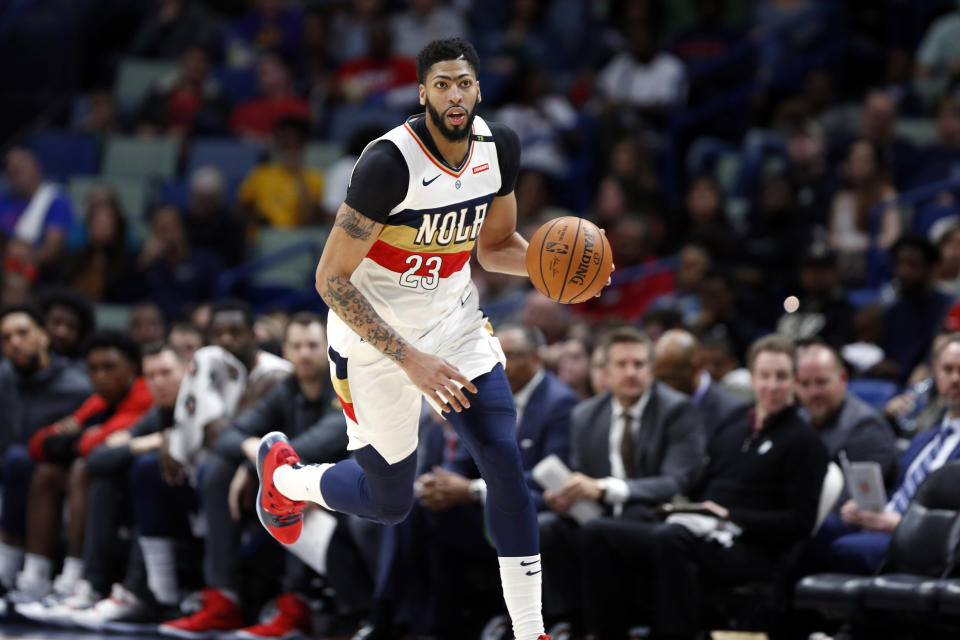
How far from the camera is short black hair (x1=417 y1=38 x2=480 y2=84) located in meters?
5.32

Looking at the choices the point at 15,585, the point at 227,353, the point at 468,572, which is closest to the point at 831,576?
the point at 468,572

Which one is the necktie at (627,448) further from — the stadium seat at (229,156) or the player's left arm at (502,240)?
the stadium seat at (229,156)

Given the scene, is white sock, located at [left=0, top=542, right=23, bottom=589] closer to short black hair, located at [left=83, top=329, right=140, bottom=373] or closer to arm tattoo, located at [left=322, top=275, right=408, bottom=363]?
short black hair, located at [left=83, top=329, right=140, bottom=373]

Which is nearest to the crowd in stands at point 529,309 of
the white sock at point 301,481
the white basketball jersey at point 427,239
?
the white sock at point 301,481

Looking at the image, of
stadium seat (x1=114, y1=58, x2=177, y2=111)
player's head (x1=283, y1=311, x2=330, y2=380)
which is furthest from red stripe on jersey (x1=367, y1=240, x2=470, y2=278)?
stadium seat (x1=114, y1=58, x2=177, y2=111)

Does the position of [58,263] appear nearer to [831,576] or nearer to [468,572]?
[468,572]

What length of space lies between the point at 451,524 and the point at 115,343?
2.99m

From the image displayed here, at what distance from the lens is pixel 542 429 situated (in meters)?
7.64

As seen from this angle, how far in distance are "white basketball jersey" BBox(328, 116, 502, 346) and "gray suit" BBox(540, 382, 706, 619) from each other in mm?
1919

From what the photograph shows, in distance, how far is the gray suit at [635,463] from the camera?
7129 mm

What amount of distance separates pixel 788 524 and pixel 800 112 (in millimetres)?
6483

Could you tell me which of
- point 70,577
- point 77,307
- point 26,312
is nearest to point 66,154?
point 77,307

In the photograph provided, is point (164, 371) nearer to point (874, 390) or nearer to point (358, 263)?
point (358, 263)

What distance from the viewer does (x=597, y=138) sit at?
42.3 feet
